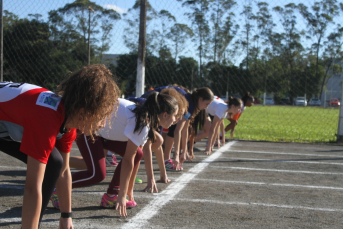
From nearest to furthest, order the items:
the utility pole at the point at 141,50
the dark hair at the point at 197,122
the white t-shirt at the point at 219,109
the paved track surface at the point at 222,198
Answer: the paved track surface at the point at 222,198 < the dark hair at the point at 197,122 < the white t-shirt at the point at 219,109 < the utility pole at the point at 141,50

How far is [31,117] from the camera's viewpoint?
205 centimetres

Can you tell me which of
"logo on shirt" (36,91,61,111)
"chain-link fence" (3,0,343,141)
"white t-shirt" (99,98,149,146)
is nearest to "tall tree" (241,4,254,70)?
"chain-link fence" (3,0,343,141)

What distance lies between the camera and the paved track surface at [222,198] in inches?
129

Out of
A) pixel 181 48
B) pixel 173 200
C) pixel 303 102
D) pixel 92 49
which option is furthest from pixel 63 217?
pixel 303 102

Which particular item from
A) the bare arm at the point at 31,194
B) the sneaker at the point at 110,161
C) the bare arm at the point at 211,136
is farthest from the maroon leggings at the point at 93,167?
the bare arm at the point at 211,136

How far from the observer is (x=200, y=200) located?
158 inches

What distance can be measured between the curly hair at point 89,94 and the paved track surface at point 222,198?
1.22 m

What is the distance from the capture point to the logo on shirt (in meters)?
2.14

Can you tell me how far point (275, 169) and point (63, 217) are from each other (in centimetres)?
423

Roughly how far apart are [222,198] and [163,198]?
0.64 m

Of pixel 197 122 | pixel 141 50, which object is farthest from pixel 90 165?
pixel 141 50

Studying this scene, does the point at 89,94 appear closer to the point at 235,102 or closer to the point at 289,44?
the point at 235,102

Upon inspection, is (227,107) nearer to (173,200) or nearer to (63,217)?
→ (173,200)

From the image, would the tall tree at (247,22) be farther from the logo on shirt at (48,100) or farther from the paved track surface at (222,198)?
the logo on shirt at (48,100)
